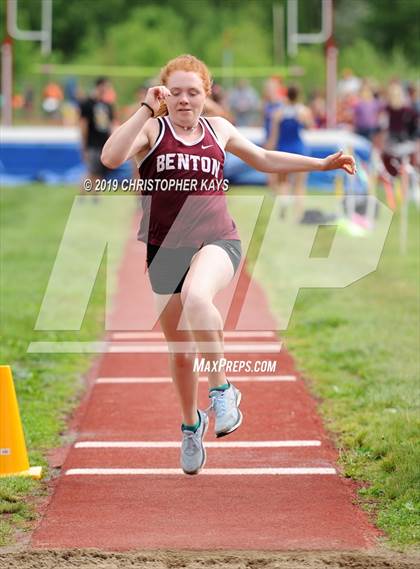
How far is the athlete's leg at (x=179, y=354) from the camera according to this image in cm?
578

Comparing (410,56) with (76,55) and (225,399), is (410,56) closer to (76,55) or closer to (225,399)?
(76,55)

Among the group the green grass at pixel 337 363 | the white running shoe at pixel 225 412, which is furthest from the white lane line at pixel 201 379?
the white running shoe at pixel 225 412

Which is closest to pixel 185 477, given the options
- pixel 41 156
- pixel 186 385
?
pixel 186 385

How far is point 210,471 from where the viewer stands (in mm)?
6301

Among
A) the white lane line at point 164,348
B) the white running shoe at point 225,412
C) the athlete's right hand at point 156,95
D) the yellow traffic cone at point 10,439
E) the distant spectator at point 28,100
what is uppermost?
the athlete's right hand at point 156,95

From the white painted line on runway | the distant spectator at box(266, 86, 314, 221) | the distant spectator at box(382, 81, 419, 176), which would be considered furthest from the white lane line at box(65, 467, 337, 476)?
the distant spectator at box(382, 81, 419, 176)

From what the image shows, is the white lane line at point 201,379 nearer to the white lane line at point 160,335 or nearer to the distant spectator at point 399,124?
the white lane line at point 160,335

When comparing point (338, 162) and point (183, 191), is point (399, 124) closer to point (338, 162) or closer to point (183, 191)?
point (338, 162)

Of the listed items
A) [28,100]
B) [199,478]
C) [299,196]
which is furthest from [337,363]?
[28,100]

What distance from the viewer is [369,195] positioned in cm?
1594

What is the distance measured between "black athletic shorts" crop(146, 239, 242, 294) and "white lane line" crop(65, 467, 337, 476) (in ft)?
3.70

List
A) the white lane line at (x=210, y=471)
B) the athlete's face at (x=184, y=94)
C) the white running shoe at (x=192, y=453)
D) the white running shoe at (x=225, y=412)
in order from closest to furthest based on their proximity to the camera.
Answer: the athlete's face at (x=184, y=94) < the white running shoe at (x=225, y=412) < the white running shoe at (x=192, y=453) < the white lane line at (x=210, y=471)

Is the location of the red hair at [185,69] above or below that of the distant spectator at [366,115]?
above

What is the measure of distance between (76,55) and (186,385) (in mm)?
51227
